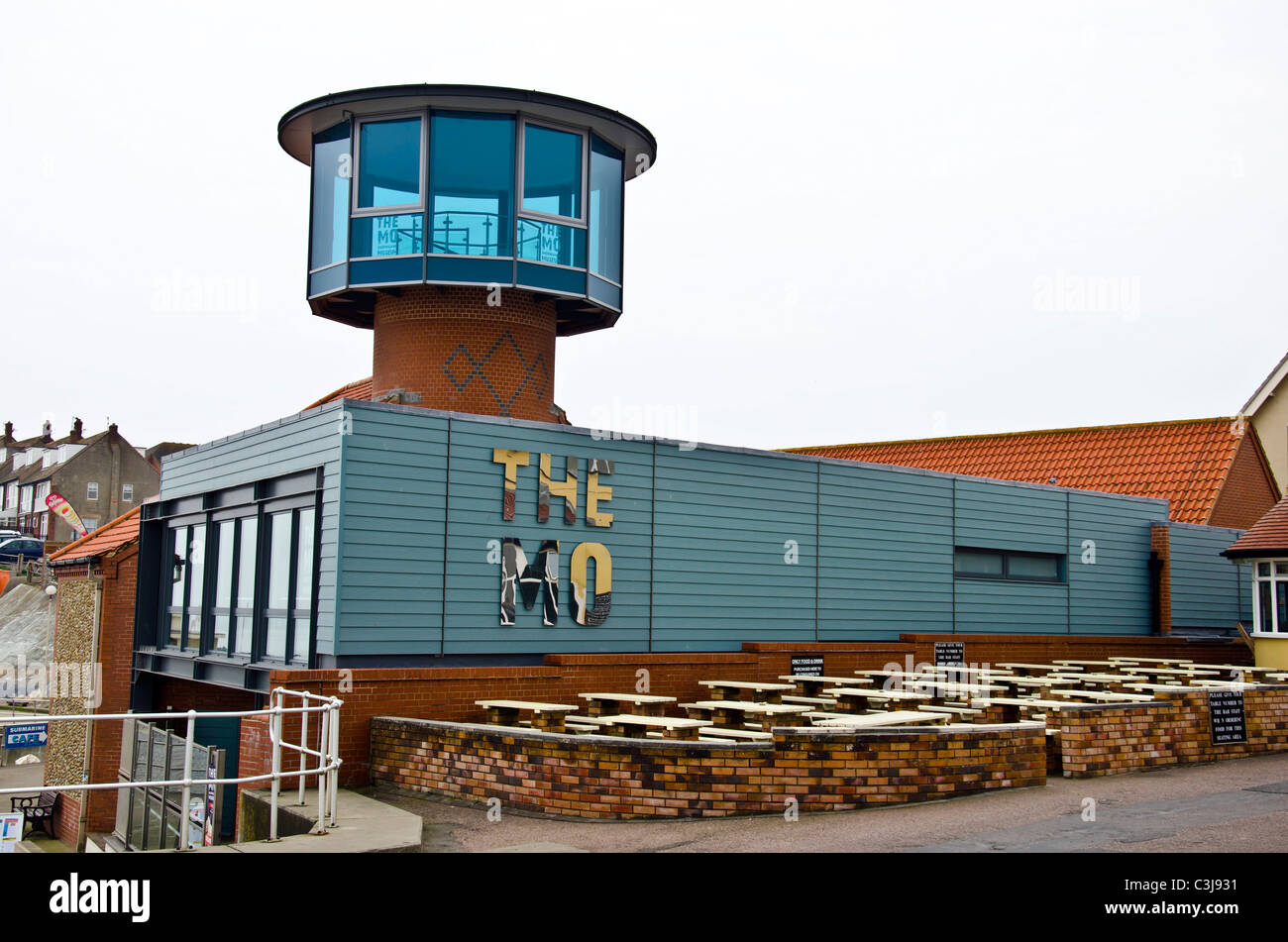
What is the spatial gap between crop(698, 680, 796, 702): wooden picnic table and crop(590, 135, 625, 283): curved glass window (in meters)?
6.89

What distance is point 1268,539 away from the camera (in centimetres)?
2294

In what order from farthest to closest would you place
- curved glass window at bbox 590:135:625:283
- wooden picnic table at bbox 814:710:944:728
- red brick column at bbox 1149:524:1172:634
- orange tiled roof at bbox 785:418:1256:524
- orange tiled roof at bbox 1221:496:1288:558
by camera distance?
orange tiled roof at bbox 785:418:1256:524
red brick column at bbox 1149:524:1172:634
orange tiled roof at bbox 1221:496:1288:558
curved glass window at bbox 590:135:625:283
wooden picnic table at bbox 814:710:944:728

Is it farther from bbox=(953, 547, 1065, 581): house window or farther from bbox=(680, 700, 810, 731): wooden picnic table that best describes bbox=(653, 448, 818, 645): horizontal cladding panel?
bbox=(953, 547, 1065, 581): house window

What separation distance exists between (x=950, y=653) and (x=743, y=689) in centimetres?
528

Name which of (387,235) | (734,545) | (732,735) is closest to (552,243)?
(387,235)

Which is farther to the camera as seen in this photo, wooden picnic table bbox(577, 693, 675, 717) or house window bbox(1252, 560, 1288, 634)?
house window bbox(1252, 560, 1288, 634)

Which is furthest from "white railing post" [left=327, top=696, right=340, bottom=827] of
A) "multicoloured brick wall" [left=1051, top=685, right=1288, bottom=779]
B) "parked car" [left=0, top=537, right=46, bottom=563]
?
"parked car" [left=0, top=537, right=46, bottom=563]

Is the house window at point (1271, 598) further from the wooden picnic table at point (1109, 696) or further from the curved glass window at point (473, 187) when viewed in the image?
the curved glass window at point (473, 187)

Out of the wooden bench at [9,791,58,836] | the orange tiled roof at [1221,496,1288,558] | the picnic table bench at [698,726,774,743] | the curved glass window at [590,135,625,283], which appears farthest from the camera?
the wooden bench at [9,791,58,836]

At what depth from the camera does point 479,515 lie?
586 inches

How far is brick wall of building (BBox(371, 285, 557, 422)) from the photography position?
59.5 ft

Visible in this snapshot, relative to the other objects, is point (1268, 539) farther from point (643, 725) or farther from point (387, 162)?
point (387, 162)

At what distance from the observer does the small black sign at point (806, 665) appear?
59.3 ft

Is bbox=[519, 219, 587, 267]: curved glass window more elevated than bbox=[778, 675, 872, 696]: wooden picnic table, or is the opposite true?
bbox=[519, 219, 587, 267]: curved glass window
